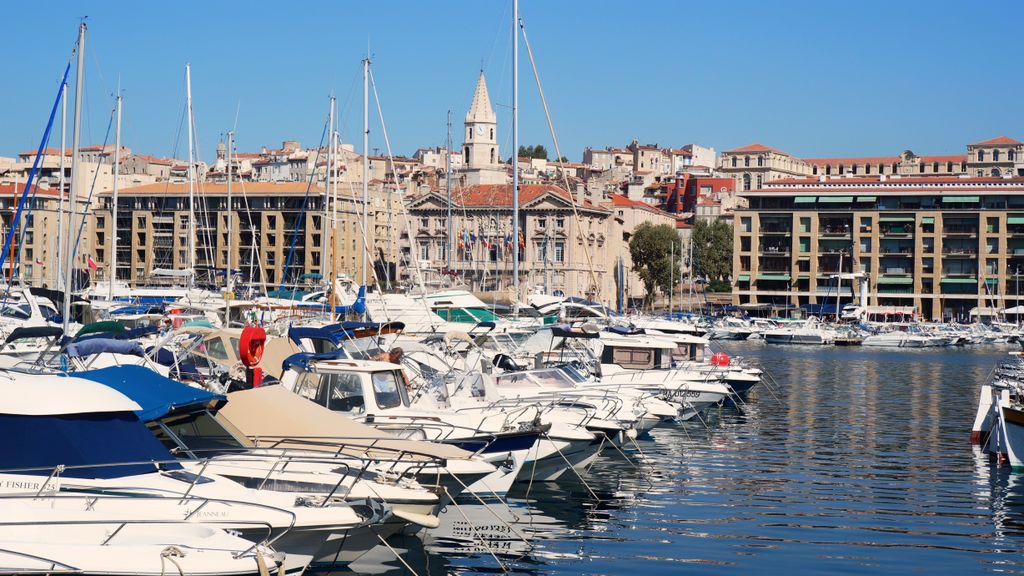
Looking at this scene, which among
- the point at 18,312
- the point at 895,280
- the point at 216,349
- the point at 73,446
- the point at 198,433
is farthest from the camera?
the point at 895,280

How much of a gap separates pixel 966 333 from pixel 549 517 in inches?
3478

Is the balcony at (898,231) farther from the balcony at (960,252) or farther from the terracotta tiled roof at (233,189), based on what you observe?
the terracotta tiled roof at (233,189)

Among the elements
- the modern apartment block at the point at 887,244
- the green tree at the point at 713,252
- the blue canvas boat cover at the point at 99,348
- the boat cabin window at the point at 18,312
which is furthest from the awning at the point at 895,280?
the blue canvas boat cover at the point at 99,348

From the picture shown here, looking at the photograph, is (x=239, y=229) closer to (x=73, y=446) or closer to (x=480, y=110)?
(x=480, y=110)

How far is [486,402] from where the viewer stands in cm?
2525

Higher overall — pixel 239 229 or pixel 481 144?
pixel 481 144

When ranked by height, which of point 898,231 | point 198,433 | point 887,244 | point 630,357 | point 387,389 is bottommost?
point 630,357

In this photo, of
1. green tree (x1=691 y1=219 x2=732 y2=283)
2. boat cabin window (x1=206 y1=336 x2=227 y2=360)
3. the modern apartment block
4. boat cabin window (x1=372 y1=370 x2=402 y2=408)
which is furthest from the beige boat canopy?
green tree (x1=691 y1=219 x2=732 y2=283)

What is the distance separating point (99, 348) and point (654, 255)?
373ft

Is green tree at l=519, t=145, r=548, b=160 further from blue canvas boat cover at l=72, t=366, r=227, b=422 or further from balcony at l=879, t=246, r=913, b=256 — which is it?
blue canvas boat cover at l=72, t=366, r=227, b=422

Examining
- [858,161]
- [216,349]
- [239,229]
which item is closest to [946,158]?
[858,161]

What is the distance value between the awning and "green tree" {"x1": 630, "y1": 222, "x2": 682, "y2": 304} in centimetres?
2032

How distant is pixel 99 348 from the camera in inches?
A: 910

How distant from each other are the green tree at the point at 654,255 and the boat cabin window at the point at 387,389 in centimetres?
11173
